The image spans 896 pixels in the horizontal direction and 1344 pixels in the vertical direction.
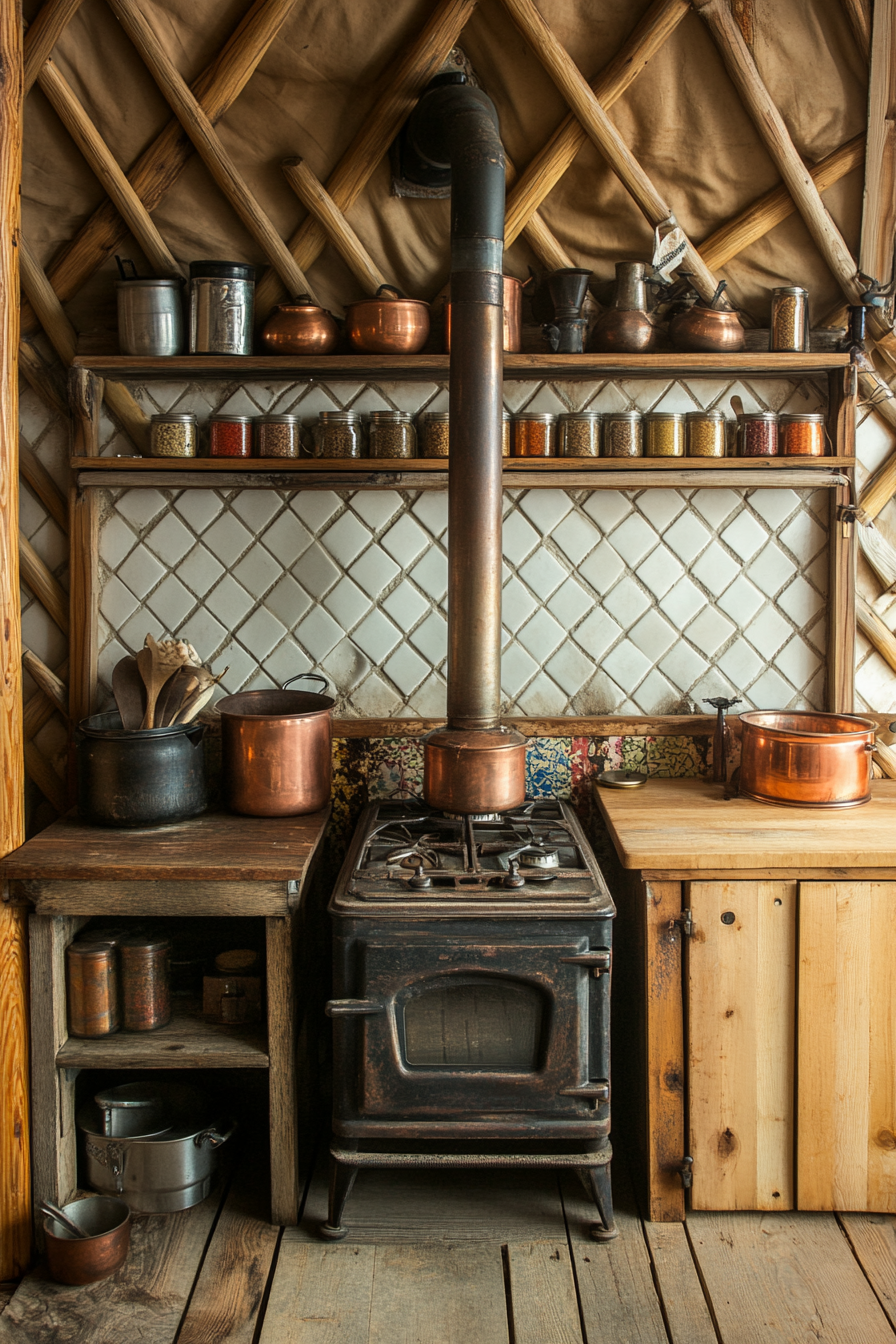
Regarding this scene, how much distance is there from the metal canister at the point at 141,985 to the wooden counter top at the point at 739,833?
1.03 m

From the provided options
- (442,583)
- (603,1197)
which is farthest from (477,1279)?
(442,583)

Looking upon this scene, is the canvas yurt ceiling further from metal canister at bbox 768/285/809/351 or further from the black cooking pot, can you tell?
the black cooking pot

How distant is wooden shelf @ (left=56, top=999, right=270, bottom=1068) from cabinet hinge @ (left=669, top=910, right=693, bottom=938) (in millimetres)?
879

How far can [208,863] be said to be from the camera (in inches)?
80.2

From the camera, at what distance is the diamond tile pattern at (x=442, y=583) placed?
2627 mm

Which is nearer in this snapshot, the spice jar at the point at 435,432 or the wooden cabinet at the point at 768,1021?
the wooden cabinet at the point at 768,1021

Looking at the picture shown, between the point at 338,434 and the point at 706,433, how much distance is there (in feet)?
2.97

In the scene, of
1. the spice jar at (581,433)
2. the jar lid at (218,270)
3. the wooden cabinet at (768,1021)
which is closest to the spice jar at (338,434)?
the jar lid at (218,270)

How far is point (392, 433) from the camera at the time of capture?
8.19 feet

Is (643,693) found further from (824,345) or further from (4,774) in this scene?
(4,774)

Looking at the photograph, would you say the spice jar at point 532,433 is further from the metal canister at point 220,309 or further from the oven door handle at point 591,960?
the oven door handle at point 591,960

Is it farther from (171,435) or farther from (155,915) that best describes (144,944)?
(171,435)

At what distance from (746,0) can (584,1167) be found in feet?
8.78

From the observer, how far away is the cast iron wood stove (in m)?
1.97
